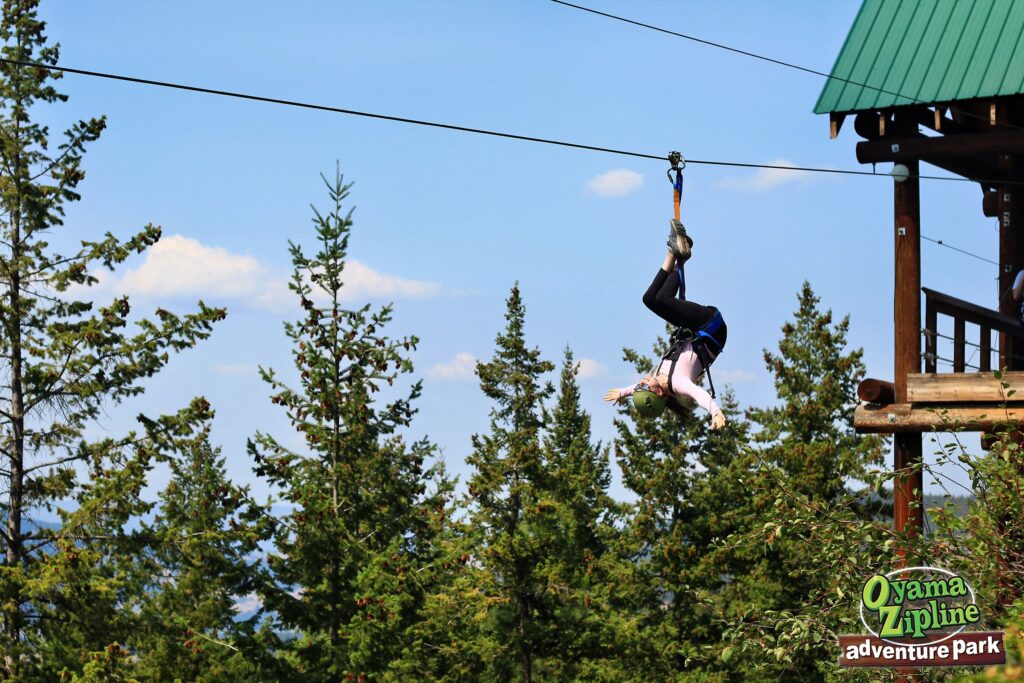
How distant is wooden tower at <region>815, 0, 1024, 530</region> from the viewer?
15.4 meters

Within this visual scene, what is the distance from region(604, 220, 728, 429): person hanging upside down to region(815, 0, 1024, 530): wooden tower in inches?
158

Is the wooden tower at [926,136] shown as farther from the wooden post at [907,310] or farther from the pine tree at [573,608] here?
the pine tree at [573,608]

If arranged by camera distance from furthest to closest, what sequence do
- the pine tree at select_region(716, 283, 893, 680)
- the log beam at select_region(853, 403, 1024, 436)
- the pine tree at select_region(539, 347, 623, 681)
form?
the pine tree at select_region(716, 283, 893, 680)
the pine tree at select_region(539, 347, 623, 681)
the log beam at select_region(853, 403, 1024, 436)

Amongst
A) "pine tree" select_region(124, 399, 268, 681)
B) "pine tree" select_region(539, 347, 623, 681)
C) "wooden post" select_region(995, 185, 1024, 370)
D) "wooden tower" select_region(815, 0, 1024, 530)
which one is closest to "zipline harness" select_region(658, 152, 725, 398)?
"wooden tower" select_region(815, 0, 1024, 530)

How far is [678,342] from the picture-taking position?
1180 cm

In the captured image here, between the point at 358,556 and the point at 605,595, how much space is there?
24.8 ft

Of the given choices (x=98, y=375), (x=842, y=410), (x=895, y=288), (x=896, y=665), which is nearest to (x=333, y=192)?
(x=98, y=375)

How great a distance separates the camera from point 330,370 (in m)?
30.0

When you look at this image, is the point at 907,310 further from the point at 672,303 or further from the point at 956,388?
the point at 672,303

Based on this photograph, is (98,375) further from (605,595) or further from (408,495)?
(605,595)

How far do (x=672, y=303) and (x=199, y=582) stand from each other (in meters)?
31.5

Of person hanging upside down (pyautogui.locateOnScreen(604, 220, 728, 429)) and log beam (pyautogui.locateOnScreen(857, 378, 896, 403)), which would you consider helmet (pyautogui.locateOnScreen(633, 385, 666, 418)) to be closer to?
person hanging upside down (pyautogui.locateOnScreen(604, 220, 728, 429))

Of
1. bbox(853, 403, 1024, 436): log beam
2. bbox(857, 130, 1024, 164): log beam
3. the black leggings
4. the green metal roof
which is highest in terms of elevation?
the green metal roof

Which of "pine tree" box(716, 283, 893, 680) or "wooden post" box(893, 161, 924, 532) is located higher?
"pine tree" box(716, 283, 893, 680)
